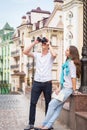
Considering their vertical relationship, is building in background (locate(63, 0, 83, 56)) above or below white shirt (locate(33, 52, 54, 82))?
above

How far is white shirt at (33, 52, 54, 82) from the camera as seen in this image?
906cm

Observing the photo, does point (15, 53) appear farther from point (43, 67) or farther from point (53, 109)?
point (53, 109)

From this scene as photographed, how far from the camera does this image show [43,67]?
906 centimetres

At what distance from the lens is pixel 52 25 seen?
6131 cm

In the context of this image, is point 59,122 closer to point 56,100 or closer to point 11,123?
point 11,123

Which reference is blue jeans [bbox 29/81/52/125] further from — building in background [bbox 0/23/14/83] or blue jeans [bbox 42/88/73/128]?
building in background [bbox 0/23/14/83]

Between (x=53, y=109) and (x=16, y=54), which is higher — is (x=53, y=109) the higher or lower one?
the lower one

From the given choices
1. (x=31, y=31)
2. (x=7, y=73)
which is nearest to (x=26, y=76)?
(x=31, y=31)

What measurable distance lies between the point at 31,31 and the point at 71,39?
19.2 m

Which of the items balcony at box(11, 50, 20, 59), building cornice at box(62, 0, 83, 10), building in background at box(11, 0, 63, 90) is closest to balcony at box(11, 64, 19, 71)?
building in background at box(11, 0, 63, 90)

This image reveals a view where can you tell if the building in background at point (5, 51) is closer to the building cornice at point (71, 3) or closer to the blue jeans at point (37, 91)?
the building cornice at point (71, 3)

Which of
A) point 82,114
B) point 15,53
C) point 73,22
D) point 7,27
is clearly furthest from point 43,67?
point 7,27

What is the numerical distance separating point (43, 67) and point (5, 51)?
73430 mm

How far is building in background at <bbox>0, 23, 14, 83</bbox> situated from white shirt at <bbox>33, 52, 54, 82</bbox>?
6891 centimetres
